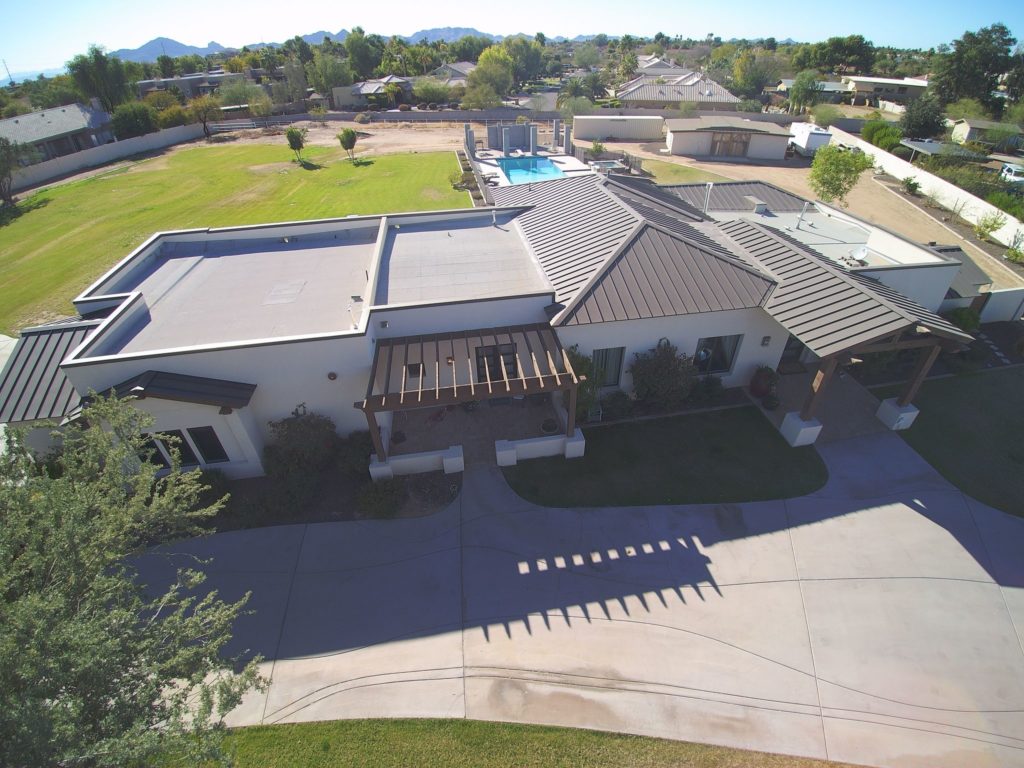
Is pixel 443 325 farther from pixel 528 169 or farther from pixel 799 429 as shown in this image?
pixel 528 169

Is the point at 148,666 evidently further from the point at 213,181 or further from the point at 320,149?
the point at 320,149

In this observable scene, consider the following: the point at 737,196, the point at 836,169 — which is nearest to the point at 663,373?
the point at 737,196

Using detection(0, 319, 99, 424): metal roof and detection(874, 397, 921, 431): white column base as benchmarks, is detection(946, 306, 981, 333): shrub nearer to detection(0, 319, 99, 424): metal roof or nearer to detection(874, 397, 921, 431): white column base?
detection(874, 397, 921, 431): white column base

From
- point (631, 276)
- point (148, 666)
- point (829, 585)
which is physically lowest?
point (829, 585)

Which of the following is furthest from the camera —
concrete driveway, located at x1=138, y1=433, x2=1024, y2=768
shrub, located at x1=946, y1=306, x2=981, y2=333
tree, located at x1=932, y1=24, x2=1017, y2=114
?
tree, located at x1=932, y1=24, x2=1017, y2=114

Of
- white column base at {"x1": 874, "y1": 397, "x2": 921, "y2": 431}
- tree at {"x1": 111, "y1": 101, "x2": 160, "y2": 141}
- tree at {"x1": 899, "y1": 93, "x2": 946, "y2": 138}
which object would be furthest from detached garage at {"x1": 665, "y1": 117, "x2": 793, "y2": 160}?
tree at {"x1": 111, "y1": 101, "x2": 160, "y2": 141}

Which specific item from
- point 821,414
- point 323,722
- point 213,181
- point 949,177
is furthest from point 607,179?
point 213,181
